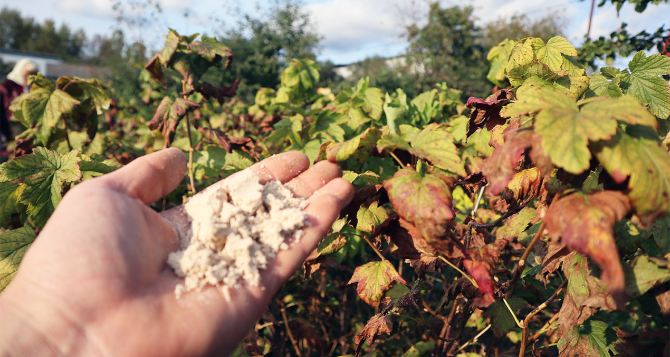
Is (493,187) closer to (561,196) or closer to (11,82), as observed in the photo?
(561,196)

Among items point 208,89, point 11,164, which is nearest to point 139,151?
point 208,89

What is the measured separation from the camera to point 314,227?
1783 millimetres

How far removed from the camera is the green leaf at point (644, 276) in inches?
53.5

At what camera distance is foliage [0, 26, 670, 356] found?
1212 mm

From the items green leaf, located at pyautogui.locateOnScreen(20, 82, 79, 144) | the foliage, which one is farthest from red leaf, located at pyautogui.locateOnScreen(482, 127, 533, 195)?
green leaf, located at pyautogui.locateOnScreen(20, 82, 79, 144)

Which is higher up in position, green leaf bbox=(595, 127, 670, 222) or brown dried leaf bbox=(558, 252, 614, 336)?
green leaf bbox=(595, 127, 670, 222)

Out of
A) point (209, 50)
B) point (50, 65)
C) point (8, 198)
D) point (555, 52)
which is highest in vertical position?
point (209, 50)

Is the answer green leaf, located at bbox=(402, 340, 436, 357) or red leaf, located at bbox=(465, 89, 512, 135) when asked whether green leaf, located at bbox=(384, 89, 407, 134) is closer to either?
red leaf, located at bbox=(465, 89, 512, 135)

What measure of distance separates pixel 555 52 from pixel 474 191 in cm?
71

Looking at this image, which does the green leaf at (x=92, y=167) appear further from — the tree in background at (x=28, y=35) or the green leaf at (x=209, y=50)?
the tree in background at (x=28, y=35)

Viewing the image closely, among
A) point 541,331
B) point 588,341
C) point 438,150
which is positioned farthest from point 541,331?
point 438,150

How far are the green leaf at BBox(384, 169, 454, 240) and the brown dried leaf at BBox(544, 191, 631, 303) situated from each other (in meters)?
0.28

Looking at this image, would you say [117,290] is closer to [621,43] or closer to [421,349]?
[421,349]

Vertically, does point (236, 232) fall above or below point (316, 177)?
below
